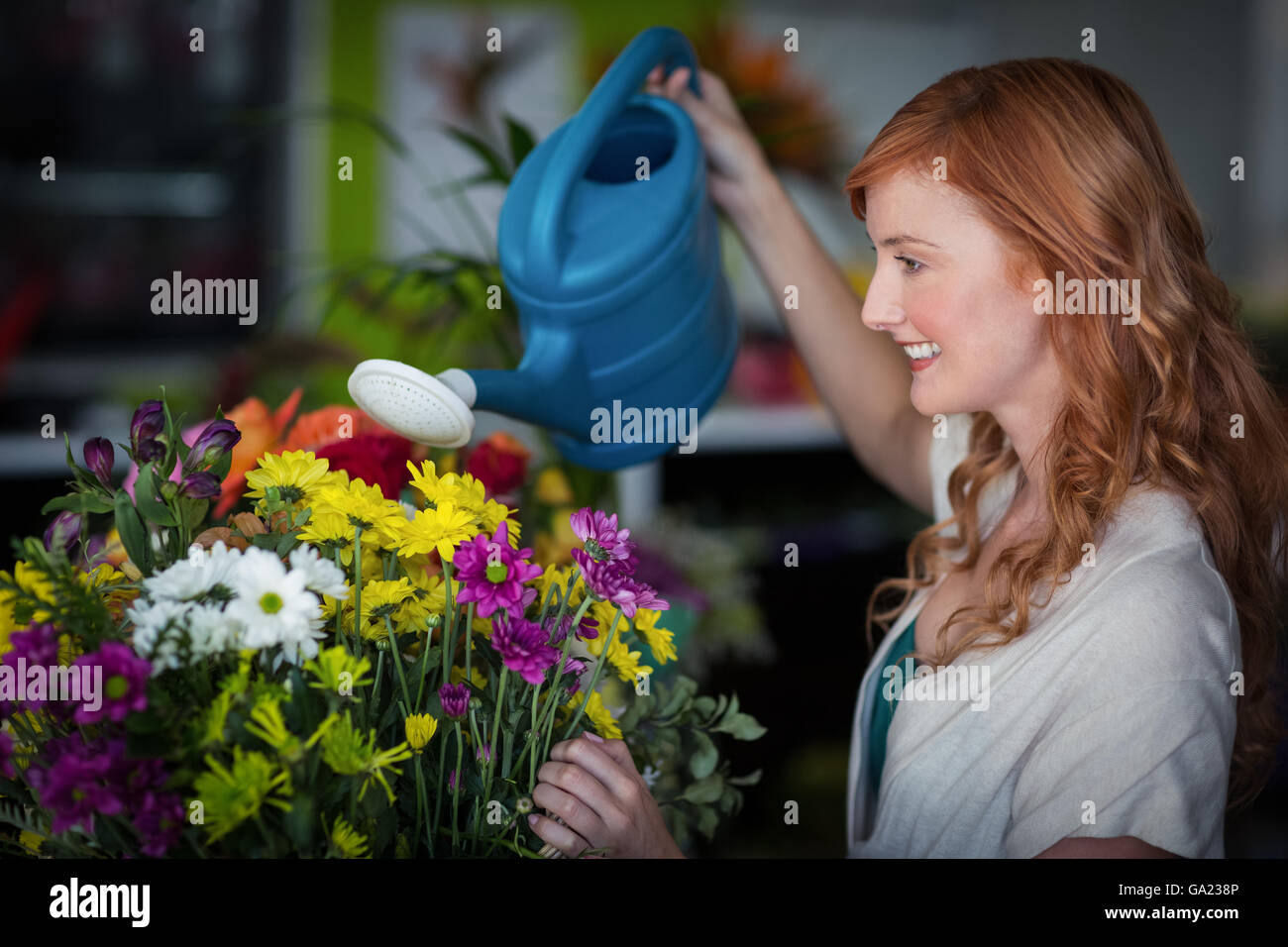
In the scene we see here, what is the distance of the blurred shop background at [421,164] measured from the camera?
2516 millimetres

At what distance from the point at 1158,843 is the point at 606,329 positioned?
504mm

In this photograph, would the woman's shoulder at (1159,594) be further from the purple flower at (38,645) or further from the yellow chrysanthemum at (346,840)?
the purple flower at (38,645)

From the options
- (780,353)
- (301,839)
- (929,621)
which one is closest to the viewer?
(301,839)

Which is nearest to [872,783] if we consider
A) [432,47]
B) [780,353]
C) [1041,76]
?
[1041,76]

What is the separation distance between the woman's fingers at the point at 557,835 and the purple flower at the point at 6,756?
0.25 m

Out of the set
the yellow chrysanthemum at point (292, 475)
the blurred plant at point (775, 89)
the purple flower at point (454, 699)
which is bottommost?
the purple flower at point (454, 699)

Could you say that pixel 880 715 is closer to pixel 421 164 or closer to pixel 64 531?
pixel 64 531

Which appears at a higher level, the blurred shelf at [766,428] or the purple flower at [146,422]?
the blurred shelf at [766,428]

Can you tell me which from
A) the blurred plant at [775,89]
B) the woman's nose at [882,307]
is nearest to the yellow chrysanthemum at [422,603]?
the woman's nose at [882,307]

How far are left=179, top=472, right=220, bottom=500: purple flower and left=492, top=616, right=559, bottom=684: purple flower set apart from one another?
0.16 m

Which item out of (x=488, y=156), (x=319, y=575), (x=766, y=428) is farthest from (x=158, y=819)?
(x=766, y=428)

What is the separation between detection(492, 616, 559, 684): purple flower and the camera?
55 centimetres

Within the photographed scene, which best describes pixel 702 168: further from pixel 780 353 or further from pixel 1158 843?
pixel 780 353

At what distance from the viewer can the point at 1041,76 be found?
2.59 feet
